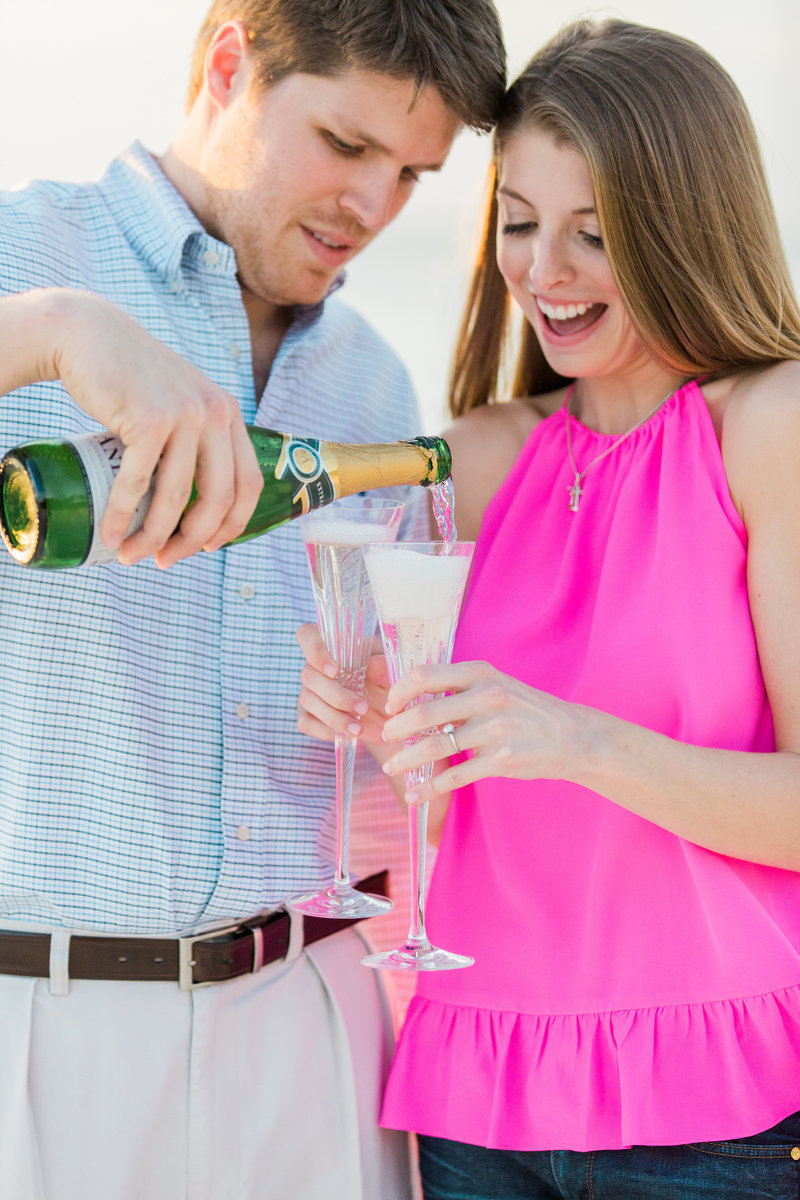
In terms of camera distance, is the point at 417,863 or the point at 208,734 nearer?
the point at 417,863

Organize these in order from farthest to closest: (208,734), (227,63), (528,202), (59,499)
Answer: (227,63)
(528,202)
(208,734)
(59,499)

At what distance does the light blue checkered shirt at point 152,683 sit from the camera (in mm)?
1870

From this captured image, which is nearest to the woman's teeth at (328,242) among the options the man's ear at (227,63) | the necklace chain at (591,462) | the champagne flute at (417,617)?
the man's ear at (227,63)

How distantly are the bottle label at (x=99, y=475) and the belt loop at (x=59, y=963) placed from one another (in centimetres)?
67

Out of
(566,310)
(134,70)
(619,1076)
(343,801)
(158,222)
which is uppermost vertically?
(134,70)

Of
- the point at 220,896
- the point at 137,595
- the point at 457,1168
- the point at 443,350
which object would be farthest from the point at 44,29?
the point at 457,1168

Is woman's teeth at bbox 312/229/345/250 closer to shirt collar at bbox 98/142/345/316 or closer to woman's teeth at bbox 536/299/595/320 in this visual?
shirt collar at bbox 98/142/345/316

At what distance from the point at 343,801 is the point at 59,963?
1.63ft

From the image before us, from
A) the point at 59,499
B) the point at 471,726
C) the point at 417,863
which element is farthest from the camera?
the point at 417,863

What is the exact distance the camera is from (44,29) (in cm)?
528

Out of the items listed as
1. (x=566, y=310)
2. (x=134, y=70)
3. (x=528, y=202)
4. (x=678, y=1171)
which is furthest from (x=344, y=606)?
(x=134, y=70)

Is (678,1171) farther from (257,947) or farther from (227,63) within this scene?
(227,63)

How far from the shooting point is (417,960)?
1606 mm

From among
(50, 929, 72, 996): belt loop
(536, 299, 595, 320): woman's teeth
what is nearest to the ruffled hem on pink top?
(50, 929, 72, 996): belt loop
